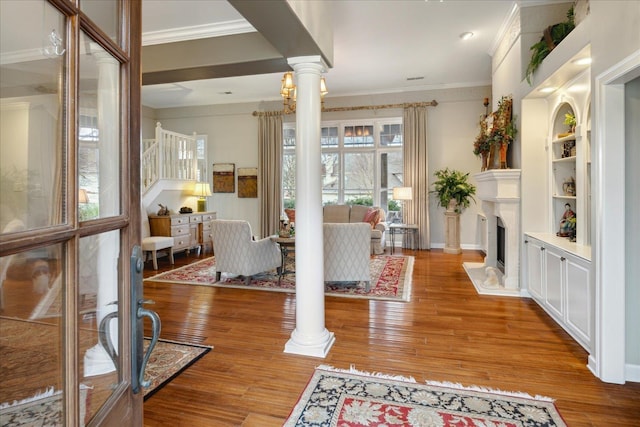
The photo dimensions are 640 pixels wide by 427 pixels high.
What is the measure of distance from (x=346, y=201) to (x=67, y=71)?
7.62m

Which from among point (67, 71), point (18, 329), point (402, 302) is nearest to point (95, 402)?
point (18, 329)

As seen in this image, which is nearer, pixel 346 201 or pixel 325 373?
pixel 325 373

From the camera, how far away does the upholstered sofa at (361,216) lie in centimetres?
688

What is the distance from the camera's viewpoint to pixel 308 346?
8.96 ft

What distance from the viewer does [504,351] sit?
108 inches

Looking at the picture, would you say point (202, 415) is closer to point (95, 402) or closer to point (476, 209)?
point (95, 402)

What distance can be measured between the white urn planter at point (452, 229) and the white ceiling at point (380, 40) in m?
2.55

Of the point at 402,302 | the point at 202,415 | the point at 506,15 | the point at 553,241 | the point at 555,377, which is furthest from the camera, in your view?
the point at 506,15

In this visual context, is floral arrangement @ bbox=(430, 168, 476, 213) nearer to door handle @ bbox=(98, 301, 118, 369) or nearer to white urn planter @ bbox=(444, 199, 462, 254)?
white urn planter @ bbox=(444, 199, 462, 254)

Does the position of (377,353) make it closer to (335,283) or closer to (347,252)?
(347,252)

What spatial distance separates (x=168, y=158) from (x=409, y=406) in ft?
22.0

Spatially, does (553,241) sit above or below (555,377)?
above

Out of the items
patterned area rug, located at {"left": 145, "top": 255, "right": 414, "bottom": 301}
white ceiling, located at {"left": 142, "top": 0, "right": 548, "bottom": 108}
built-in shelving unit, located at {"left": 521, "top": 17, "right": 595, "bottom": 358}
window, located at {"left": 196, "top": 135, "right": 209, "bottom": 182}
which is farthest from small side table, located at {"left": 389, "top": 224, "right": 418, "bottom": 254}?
window, located at {"left": 196, "top": 135, "right": 209, "bottom": 182}

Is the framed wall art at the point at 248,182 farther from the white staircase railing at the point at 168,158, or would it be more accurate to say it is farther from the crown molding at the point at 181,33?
the crown molding at the point at 181,33
